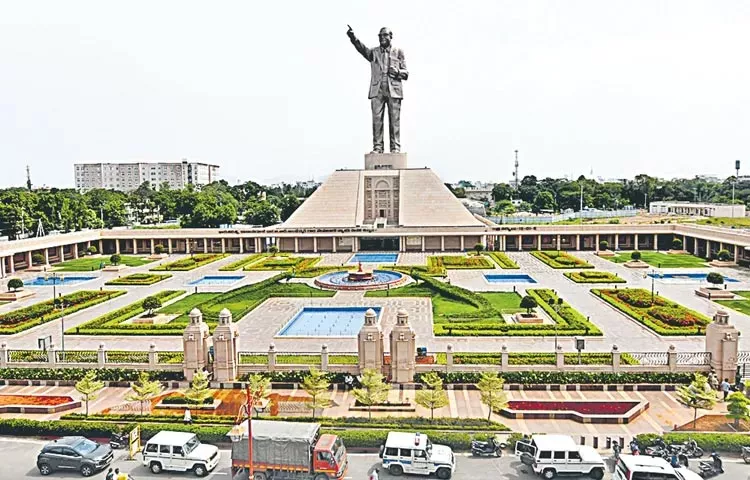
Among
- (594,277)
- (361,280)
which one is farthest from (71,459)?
(594,277)

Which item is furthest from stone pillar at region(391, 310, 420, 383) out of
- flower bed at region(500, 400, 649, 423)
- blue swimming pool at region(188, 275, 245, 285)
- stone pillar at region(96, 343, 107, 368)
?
blue swimming pool at region(188, 275, 245, 285)

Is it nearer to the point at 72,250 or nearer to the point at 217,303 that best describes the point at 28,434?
the point at 217,303

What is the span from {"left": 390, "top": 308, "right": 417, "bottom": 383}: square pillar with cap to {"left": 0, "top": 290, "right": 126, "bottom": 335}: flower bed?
15.7 meters

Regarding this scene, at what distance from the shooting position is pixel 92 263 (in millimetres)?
50500

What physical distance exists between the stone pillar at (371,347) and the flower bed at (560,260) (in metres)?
27.2

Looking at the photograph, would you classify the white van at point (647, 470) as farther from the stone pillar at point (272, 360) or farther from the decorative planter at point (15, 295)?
the decorative planter at point (15, 295)

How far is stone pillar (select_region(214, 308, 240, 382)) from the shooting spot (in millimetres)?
19859

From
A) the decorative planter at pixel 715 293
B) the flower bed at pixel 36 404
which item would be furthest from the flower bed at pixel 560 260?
the flower bed at pixel 36 404

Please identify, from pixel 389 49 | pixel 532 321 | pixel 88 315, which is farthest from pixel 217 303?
pixel 389 49

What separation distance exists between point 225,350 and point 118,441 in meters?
4.89

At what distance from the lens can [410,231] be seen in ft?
182

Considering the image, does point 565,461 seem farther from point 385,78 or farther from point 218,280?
point 385,78

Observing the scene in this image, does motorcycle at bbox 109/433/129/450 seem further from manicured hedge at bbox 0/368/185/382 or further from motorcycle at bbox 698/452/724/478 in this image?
motorcycle at bbox 698/452/724/478

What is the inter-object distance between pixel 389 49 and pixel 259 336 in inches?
1690
